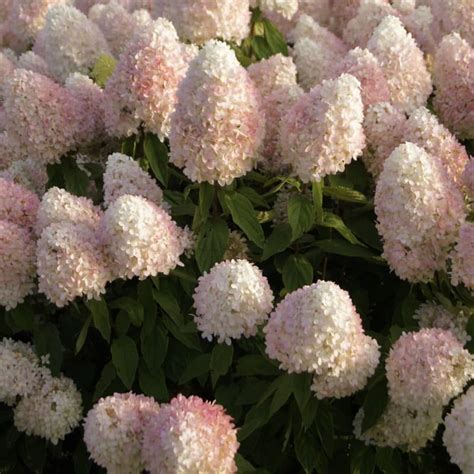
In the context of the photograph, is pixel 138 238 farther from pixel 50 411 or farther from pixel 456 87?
pixel 456 87

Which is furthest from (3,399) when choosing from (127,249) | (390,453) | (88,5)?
(88,5)

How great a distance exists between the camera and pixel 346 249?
2908 millimetres

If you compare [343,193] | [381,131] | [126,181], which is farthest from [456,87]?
[126,181]

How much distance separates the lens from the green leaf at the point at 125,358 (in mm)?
2824

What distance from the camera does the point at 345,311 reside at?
2301 millimetres

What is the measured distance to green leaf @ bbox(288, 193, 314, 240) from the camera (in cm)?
280

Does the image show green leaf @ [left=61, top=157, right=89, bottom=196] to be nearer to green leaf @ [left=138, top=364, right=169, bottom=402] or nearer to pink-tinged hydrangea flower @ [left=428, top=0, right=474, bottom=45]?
green leaf @ [left=138, top=364, right=169, bottom=402]

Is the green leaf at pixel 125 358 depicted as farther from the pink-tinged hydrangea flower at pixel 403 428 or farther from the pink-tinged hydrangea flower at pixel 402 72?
the pink-tinged hydrangea flower at pixel 402 72

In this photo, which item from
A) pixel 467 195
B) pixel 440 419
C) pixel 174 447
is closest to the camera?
pixel 174 447

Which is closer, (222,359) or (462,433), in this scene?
(462,433)

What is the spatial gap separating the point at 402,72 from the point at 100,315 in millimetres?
1431

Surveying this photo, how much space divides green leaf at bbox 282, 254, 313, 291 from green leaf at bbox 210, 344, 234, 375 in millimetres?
306

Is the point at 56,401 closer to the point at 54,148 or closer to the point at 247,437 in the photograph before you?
the point at 247,437

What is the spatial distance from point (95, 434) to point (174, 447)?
25cm
